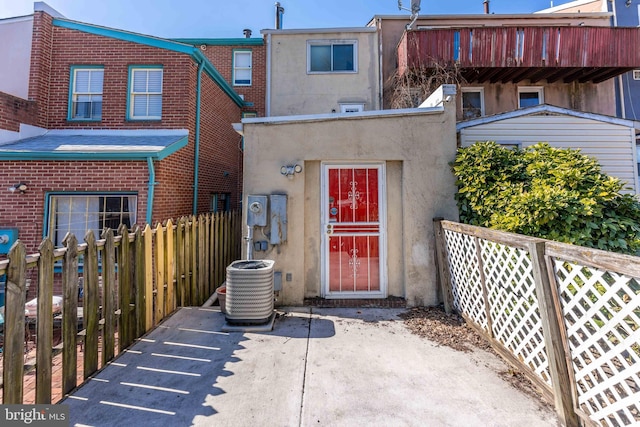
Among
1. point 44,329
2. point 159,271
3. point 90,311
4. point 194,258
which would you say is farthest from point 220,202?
point 44,329

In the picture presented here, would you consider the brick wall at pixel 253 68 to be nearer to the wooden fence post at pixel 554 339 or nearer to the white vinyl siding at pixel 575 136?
the white vinyl siding at pixel 575 136

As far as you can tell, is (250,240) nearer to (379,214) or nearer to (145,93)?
(379,214)

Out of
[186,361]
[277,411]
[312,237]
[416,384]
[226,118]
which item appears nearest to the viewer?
[277,411]

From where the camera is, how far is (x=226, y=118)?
1068 centimetres

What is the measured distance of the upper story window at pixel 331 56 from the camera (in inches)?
462

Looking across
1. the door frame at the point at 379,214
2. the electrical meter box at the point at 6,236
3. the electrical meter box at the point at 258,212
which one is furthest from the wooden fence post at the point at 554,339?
the electrical meter box at the point at 6,236

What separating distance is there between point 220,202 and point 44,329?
7.85 metres

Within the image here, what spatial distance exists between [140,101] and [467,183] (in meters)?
8.15

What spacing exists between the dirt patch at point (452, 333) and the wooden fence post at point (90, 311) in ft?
12.9

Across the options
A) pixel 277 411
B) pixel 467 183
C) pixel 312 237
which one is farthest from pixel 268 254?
pixel 467 183

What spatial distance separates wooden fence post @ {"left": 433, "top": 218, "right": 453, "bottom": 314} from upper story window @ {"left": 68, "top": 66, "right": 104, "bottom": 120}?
871 cm

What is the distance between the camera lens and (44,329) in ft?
8.84

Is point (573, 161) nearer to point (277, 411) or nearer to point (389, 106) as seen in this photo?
point (277, 411)

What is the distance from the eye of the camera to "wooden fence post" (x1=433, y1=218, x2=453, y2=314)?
4.96 meters
